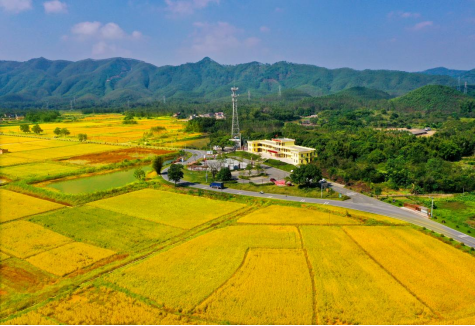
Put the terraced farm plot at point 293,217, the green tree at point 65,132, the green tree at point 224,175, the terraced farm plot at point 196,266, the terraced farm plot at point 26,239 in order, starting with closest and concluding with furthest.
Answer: the terraced farm plot at point 196,266 < the terraced farm plot at point 26,239 < the terraced farm plot at point 293,217 < the green tree at point 224,175 < the green tree at point 65,132

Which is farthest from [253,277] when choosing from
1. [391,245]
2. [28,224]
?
[28,224]

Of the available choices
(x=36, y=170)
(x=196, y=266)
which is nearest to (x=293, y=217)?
(x=196, y=266)

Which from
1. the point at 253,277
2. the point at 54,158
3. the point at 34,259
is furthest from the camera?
the point at 54,158

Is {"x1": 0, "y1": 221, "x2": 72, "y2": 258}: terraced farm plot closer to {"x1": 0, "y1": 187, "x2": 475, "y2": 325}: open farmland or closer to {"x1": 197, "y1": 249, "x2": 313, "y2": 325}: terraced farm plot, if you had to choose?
{"x1": 0, "y1": 187, "x2": 475, "y2": 325}: open farmland

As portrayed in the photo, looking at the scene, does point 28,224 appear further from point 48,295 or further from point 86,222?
point 48,295

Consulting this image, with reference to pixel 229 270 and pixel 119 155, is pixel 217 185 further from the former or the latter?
pixel 119 155

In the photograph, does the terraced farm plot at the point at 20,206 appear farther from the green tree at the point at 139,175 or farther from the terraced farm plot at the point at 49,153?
the terraced farm plot at the point at 49,153

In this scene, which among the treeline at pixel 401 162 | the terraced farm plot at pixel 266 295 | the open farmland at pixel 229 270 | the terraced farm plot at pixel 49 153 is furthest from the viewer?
the terraced farm plot at pixel 49 153

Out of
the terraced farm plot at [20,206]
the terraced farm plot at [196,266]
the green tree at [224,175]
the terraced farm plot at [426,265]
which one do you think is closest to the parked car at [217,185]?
the green tree at [224,175]
